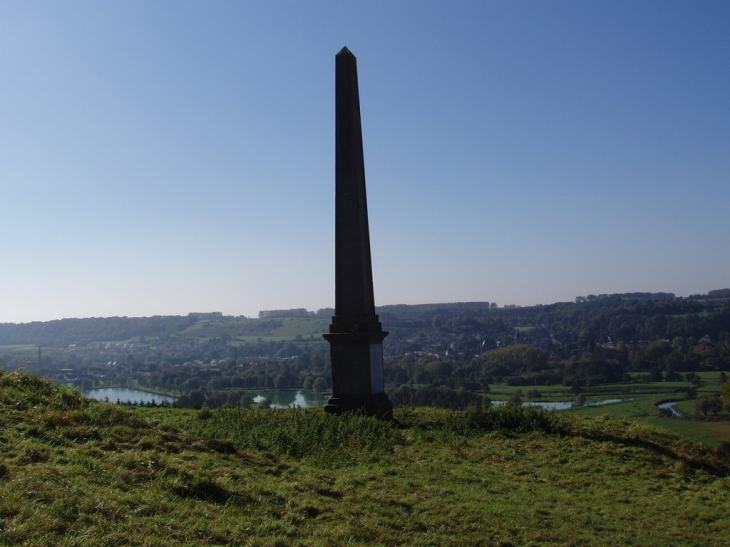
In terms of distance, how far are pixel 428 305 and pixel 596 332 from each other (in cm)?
3988

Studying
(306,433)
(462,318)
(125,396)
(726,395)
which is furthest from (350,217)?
(462,318)

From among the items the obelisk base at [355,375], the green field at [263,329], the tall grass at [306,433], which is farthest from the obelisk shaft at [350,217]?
the green field at [263,329]

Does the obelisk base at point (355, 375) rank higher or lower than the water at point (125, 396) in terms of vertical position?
higher

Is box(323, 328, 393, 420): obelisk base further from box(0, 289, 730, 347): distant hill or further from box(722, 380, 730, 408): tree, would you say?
box(0, 289, 730, 347): distant hill

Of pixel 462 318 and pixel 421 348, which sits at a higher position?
pixel 462 318

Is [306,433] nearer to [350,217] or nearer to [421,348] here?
[350,217]

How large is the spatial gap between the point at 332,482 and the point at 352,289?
18.7ft

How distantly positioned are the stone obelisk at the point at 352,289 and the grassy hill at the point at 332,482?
135cm

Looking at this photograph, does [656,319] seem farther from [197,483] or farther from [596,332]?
[197,483]

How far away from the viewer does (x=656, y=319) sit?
220 ft

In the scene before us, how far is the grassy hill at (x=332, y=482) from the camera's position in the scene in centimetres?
466

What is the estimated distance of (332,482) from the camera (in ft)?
22.3

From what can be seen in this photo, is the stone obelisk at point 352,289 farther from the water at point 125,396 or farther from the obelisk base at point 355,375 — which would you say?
the water at point 125,396

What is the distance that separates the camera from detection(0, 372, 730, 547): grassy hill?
15.3 ft
